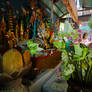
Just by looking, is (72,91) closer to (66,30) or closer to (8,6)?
(66,30)

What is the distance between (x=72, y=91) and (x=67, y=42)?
26 centimetres

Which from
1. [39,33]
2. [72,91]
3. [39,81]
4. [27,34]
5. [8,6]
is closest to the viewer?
[72,91]

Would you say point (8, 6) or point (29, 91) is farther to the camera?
point (8, 6)

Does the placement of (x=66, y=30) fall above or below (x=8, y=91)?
above

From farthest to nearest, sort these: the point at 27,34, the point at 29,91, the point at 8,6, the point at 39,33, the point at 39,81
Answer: the point at 27,34
the point at 39,33
the point at 8,6
the point at 39,81
the point at 29,91

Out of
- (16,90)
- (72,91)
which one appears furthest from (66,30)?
(16,90)

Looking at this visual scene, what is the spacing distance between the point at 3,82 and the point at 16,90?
0.08m

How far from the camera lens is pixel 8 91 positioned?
504mm

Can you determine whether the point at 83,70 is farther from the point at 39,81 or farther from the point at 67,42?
the point at 39,81

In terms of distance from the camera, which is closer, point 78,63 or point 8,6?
point 78,63

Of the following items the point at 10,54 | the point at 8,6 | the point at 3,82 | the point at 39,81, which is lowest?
the point at 39,81

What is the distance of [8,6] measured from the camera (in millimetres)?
1995

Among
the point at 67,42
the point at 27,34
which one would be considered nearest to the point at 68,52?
the point at 67,42

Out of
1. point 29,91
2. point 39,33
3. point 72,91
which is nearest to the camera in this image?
point 72,91
